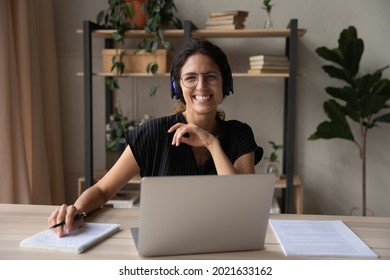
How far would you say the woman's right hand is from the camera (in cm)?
115

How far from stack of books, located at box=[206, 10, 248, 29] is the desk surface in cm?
189

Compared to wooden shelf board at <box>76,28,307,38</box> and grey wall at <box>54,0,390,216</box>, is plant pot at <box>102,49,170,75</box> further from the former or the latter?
grey wall at <box>54,0,390,216</box>

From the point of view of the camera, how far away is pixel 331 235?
3.90ft

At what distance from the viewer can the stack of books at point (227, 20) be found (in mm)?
2959

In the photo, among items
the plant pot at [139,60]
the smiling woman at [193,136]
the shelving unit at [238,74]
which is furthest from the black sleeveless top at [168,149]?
the plant pot at [139,60]

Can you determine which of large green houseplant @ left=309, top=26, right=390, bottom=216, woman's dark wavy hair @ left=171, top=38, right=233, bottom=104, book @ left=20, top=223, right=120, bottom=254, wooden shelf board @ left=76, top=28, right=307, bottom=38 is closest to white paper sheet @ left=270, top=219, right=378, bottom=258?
book @ left=20, top=223, right=120, bottom=254

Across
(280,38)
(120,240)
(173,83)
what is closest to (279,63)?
(280,38)

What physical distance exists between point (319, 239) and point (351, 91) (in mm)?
2079

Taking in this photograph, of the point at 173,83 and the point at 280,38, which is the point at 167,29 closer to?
the point at 280,38

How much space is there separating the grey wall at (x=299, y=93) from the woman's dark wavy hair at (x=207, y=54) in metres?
1.77

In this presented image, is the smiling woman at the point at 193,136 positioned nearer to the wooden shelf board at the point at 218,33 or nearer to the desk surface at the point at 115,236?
the desk surface at the point at 115,236

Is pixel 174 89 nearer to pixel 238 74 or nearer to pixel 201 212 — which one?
pixel 201 212
